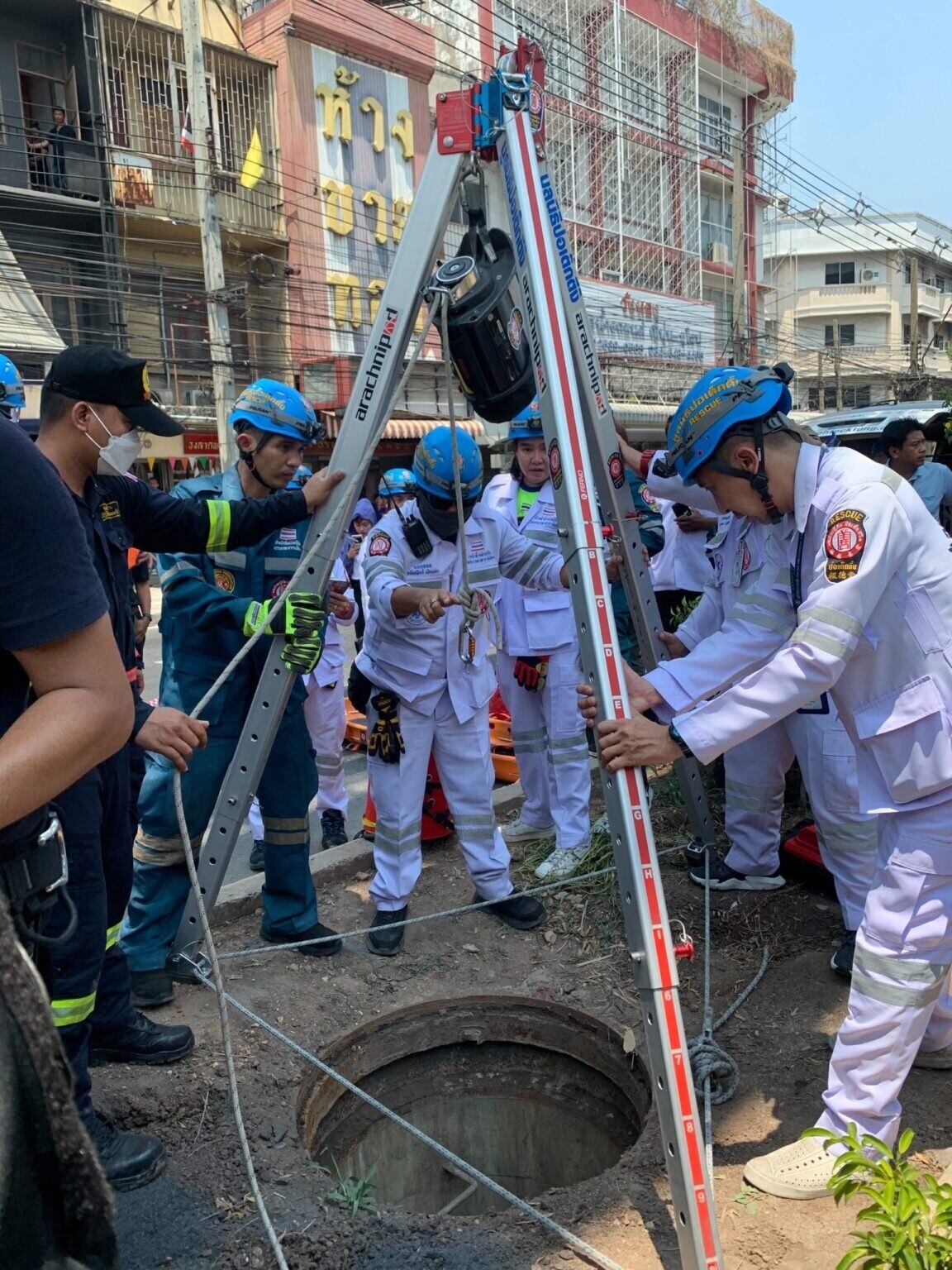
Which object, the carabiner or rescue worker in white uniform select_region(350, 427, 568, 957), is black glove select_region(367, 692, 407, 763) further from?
the carabiner

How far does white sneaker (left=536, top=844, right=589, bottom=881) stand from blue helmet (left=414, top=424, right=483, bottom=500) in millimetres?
1771

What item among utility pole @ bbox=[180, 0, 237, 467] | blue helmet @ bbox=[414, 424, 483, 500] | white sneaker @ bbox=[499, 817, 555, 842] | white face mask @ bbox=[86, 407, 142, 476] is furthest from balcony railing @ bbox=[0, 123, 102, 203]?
white face mask @ bbox=[86, 407, 142, 476]

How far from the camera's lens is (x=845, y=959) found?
3648 millimetres

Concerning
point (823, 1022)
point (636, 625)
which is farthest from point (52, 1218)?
point (636, 625)

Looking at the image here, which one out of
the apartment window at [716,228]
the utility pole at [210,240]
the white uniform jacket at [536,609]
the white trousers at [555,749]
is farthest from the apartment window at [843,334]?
the white trousers at [555,749]

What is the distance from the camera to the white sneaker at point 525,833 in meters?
5.17

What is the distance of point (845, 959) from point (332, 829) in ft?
9.75

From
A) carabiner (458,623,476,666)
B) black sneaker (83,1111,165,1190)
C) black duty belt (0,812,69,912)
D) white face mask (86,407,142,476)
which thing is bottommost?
black sneaker (83,1111,165,1190)

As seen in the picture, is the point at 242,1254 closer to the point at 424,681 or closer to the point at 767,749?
the point at 424,681

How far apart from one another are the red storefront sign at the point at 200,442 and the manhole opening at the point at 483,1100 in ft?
55.3

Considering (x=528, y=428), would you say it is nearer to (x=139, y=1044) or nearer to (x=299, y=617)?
(x=299, y=617)

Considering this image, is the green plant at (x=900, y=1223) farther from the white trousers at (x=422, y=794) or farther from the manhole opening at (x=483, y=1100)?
the white trousers at (x=422, y=794)

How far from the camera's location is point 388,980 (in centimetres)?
389

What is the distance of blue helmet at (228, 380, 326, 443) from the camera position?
12.3 feet
